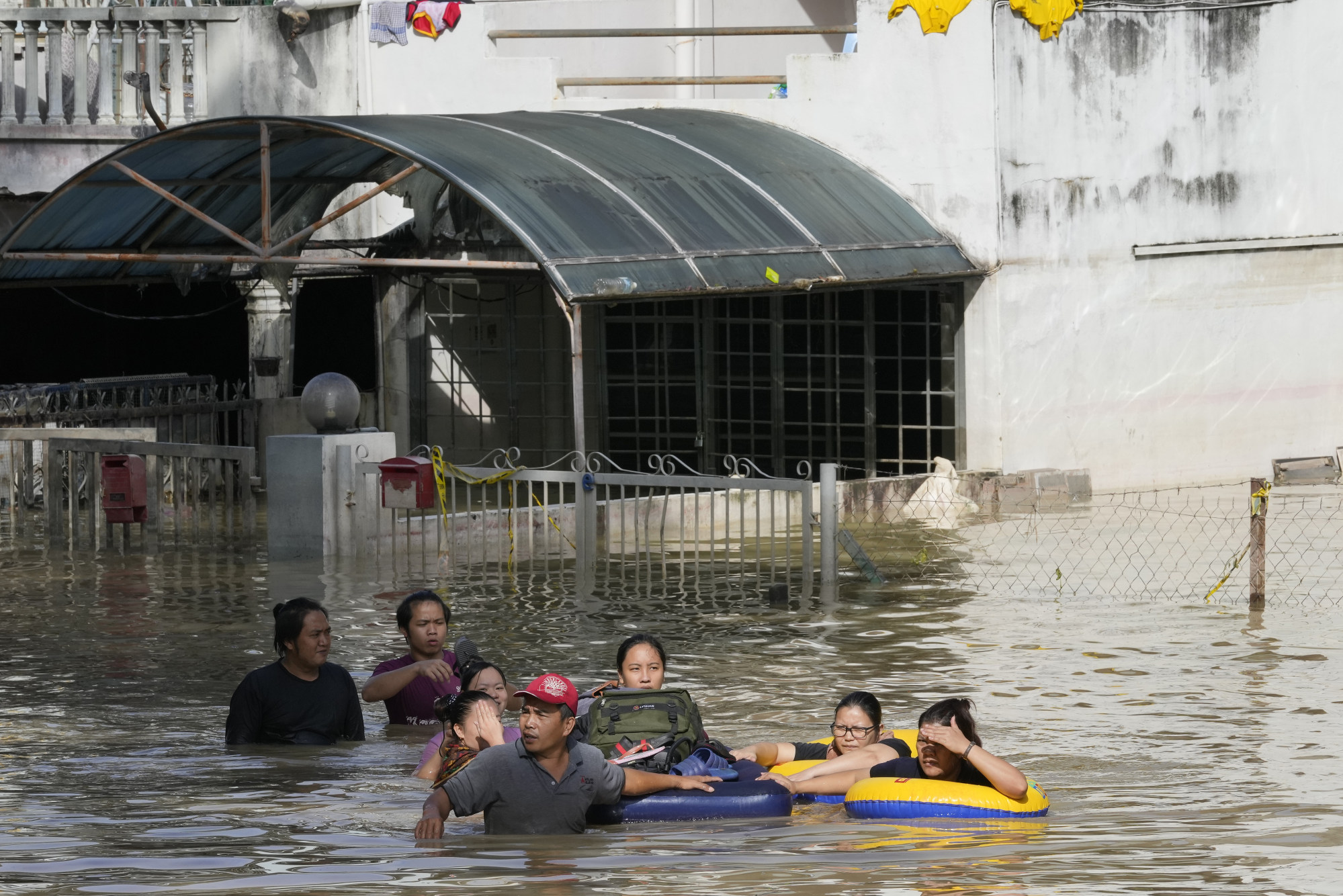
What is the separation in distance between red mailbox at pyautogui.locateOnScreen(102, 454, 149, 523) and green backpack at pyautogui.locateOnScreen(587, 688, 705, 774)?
9.64 metres

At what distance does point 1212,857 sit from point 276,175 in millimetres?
15449

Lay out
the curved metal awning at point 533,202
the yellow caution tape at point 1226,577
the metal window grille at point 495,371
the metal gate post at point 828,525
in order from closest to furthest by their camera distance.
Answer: the yellow caution tape at point 1226,577 < the metal gate post at point 828,525 < the curved metal awning at point 533,202 < the metal window grille at point 495,371

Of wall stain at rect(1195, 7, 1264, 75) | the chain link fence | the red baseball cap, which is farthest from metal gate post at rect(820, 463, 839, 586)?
wall stain at rect(1195, 7, 1264, 75)

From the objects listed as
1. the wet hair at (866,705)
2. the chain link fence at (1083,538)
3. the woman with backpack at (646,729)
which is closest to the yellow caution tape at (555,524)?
the chain link fence at (1083,538)

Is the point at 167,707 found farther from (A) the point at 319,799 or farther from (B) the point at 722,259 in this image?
(B) the point at 722,259

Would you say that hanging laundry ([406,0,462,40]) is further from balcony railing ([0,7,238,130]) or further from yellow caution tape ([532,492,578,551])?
yellow caution tape ([532,492,578,551])

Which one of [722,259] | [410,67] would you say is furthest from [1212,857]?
[410,67]

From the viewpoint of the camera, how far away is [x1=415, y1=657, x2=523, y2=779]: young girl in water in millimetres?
9297

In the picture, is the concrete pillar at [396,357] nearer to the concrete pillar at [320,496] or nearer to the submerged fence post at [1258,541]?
the concrete pillar at [320,496]

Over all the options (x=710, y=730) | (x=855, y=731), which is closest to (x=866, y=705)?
(x=855, y=731)

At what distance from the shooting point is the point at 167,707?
11641 mm

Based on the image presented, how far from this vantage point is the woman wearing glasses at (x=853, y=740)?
9453mm

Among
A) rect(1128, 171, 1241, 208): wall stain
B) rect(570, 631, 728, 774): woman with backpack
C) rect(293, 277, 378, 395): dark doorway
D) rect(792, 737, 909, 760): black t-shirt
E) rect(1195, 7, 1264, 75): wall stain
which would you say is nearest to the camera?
rect(570, 631, 728, 774): woman with backpack

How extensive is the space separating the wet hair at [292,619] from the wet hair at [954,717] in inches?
117
